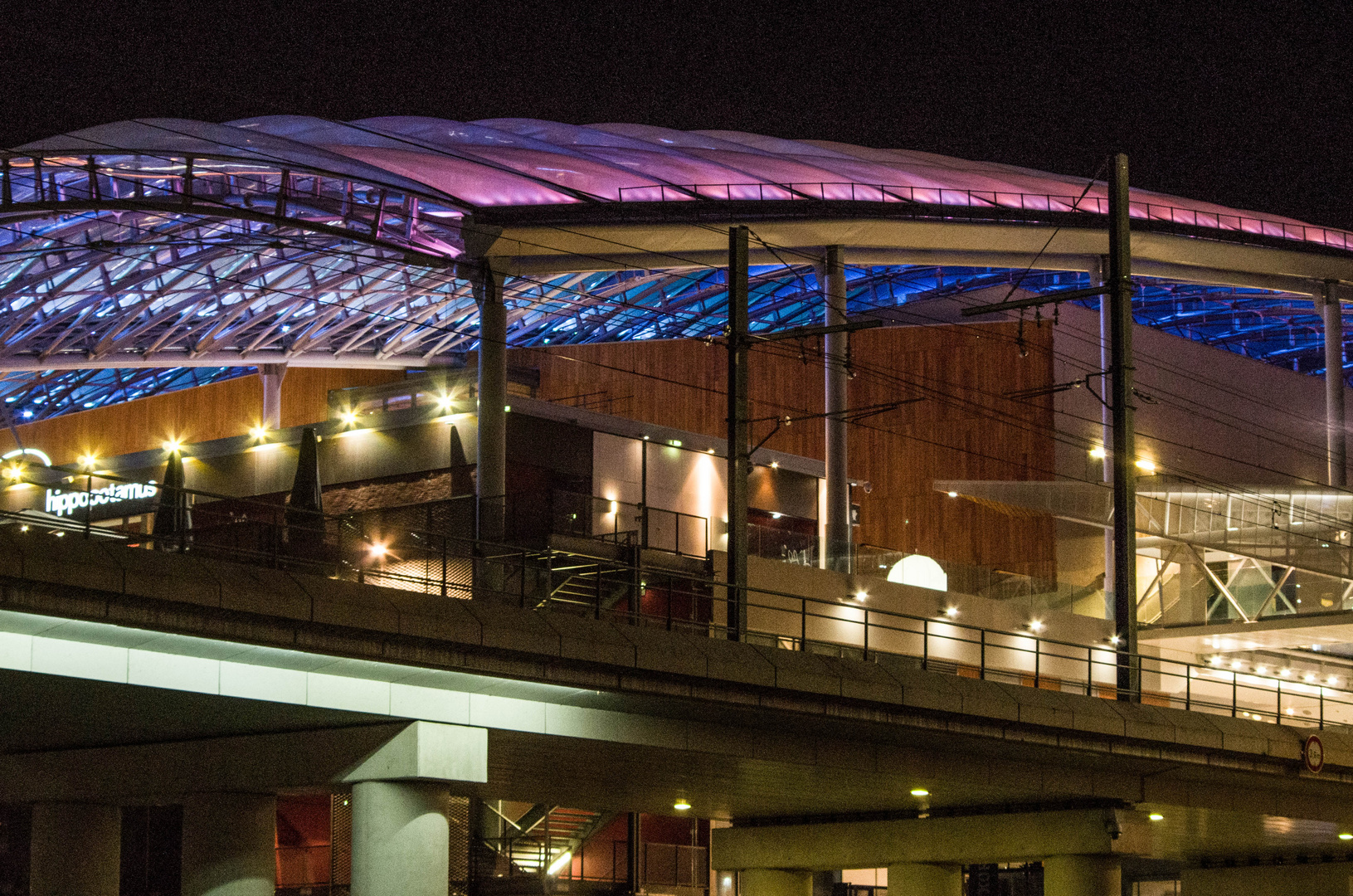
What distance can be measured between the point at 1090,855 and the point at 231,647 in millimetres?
22093

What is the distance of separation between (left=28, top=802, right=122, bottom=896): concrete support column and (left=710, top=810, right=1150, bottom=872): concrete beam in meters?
18.2

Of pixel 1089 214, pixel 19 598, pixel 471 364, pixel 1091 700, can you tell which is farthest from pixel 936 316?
pixel 19 598

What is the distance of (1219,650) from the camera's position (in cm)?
6400

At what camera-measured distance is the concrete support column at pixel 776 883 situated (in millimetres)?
43531

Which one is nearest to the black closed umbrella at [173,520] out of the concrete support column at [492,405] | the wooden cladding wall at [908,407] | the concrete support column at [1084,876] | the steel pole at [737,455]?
the steel pole at [737,455]

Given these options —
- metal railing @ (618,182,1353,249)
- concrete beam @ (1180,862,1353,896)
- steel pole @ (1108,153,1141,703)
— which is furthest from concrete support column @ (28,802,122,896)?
concrete beam @ (1180,862,1353,896)

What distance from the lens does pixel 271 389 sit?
73062 mm

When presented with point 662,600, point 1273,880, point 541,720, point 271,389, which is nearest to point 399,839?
point 541,720

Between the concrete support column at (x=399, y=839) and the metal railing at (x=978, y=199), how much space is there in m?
28.9

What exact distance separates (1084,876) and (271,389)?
45.6 meters

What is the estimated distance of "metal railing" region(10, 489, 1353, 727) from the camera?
26.8 m

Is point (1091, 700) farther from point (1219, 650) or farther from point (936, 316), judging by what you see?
point (936, 316)

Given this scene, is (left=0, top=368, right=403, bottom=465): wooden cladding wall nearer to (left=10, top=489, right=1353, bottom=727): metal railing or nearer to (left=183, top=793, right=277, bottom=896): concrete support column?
(left=10, top=489, right=1353, bottom=727): metal railing

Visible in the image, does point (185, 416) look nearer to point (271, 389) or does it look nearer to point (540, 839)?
point (271, 389)
